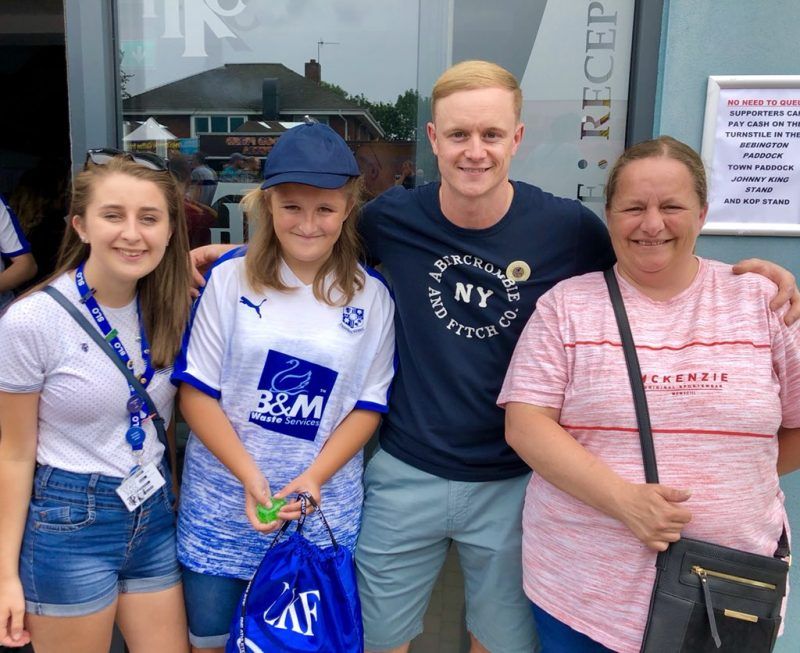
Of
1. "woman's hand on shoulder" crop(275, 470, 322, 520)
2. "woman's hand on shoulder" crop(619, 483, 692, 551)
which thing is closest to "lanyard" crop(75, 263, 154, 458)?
"woman's hand on shoulder" crop(275, 470, 322, 520)

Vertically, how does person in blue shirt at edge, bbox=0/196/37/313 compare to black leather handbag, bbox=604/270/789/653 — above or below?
above

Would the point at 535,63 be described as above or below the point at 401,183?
above

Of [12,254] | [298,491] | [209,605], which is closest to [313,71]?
[298,491]

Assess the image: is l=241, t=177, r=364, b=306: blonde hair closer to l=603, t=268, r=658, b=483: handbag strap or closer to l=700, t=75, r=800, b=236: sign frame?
l=603, t=268, r=658, b=483: handbag strap

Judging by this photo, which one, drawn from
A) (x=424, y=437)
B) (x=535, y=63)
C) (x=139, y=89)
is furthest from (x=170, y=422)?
(x=535, y=63)

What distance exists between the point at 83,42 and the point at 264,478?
1887mm

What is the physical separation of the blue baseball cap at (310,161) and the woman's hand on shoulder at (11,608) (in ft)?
3.94

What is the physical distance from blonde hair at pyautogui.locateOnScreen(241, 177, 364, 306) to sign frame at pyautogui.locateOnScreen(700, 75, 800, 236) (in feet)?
3.86

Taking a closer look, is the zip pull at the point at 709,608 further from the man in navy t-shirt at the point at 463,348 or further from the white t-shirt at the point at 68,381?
the white t-shirt at the point at 68,381

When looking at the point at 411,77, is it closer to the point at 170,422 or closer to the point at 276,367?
the point at 276,367

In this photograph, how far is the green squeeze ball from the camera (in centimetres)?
175

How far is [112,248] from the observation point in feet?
5.74

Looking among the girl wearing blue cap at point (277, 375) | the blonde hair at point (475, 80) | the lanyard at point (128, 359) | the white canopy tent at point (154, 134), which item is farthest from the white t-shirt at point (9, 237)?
the blonde hair at point (475, 80)

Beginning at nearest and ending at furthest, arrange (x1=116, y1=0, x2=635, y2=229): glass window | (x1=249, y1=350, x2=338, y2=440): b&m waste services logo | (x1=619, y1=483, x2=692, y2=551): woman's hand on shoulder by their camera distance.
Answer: (x1=619, y1=483, x2=692, y2=551): woman's hand on shoulder < (x1=249, y1=350, x2=338, y2=440): b&m waste services logo < (x1=116, y1=0, x2=635, y2=229): glass window
